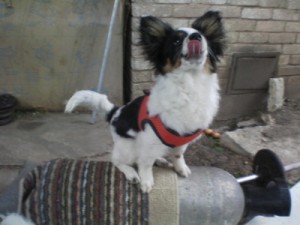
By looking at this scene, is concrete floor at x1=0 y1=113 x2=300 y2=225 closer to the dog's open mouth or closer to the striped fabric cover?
the striped fabric cover

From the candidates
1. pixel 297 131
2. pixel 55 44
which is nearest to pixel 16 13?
pixel 55 44

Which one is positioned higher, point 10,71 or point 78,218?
point 10,71

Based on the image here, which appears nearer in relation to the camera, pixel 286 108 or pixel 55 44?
pixel 55 44

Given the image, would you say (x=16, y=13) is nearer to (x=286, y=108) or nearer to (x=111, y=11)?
(x=111, y=11)

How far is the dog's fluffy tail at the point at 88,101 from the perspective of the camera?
5.51 ft

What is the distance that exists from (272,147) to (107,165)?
161 cm

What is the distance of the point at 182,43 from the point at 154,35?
0.16 metres

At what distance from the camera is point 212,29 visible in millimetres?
1539

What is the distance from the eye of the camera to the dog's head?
4.63ft

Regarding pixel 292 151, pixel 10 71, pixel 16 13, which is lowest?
pixel 292 151

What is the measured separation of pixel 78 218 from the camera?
1.69m

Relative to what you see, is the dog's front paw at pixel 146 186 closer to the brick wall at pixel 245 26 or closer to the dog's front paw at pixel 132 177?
the dog's front paw at pixel 132 177

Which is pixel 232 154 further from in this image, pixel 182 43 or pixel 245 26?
pixel 182 43

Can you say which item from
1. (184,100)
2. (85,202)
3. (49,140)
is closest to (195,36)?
(184,100)
